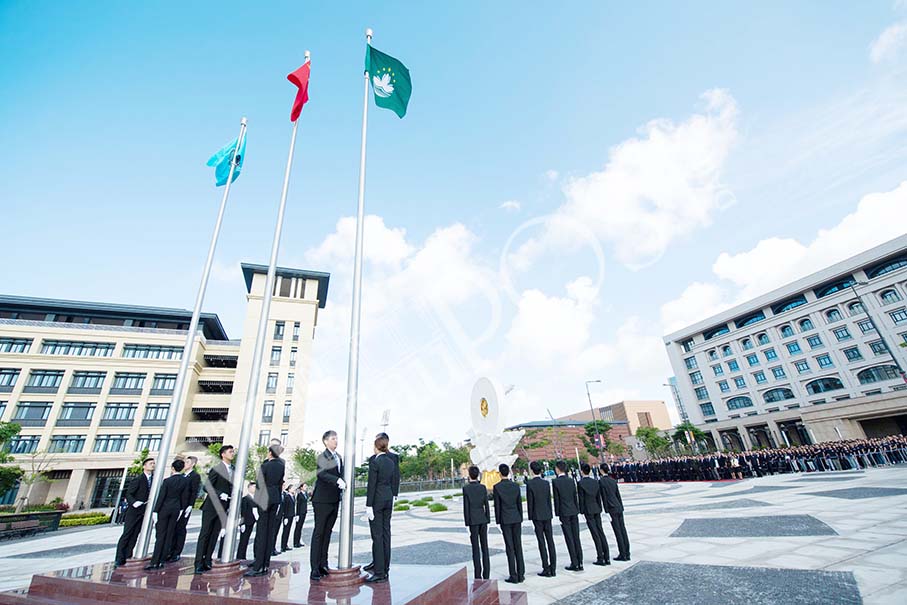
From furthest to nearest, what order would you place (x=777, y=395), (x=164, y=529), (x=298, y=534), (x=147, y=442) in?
(x=777, y=395), (x=147, y=442), (x=298, y=534), (x=164, y=529)

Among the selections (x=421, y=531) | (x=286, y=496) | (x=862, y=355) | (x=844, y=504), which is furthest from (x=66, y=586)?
(x=862, y=355)

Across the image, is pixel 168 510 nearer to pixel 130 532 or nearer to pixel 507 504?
pixel 130 532

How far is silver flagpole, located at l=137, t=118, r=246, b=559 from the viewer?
654 centimetres

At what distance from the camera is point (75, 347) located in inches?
1531

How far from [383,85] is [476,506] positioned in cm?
853

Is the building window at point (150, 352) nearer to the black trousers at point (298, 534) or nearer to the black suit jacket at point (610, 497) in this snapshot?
the black trousers at point (298, 534)

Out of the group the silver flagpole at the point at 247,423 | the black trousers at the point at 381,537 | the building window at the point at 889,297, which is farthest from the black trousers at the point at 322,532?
the building window at the point at 889,297

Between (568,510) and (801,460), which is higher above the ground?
(801,460)

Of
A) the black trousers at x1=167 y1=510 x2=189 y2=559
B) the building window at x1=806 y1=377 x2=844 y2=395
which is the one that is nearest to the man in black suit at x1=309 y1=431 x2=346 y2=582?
the black trousers at x1=167 y1=510 x2=189 y2=559

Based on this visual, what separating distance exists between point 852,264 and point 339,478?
61.7 meters

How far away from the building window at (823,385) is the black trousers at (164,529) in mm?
62969

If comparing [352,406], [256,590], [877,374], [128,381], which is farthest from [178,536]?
[877,374]

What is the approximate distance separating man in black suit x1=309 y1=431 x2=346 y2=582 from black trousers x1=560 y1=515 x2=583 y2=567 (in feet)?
12.4

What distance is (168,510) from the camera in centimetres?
631
